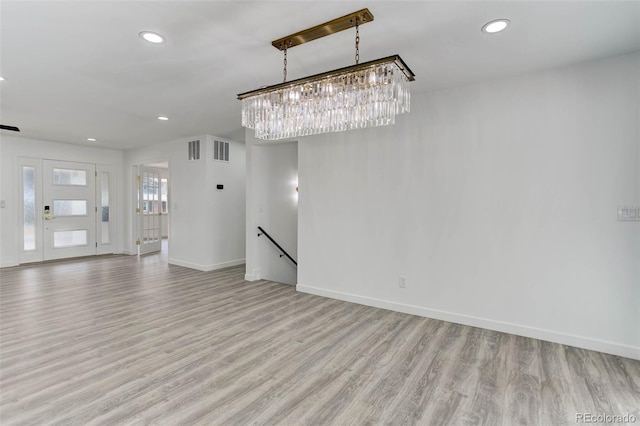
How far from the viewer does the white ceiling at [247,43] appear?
2.11 m

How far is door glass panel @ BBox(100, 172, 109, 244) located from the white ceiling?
159 inches

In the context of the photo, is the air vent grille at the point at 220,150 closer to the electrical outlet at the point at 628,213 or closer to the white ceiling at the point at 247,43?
the white ceiling at the point at 247,43

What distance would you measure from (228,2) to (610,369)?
12.8 feet

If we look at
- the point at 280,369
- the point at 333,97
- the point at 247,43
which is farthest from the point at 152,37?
the point at 280,369

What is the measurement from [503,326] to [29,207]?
8.69 meters

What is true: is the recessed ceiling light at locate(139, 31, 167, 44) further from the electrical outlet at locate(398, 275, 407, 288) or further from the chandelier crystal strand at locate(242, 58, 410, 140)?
the electrical outlet at locate(398, 275, 407, 288)

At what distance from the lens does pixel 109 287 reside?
4.86 meters

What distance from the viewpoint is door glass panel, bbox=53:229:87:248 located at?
7.06 metres

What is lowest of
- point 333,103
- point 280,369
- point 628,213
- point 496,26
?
point 280,369

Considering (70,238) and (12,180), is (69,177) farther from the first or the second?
(70,238)

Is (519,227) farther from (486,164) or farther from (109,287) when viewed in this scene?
(109,287)

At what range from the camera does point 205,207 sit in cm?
609

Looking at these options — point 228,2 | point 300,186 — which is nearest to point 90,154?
point 300,186

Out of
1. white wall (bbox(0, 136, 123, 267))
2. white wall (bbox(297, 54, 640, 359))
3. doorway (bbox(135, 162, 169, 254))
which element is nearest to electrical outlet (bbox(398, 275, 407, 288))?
white wall (bbox(297, 54, 640, 359))
